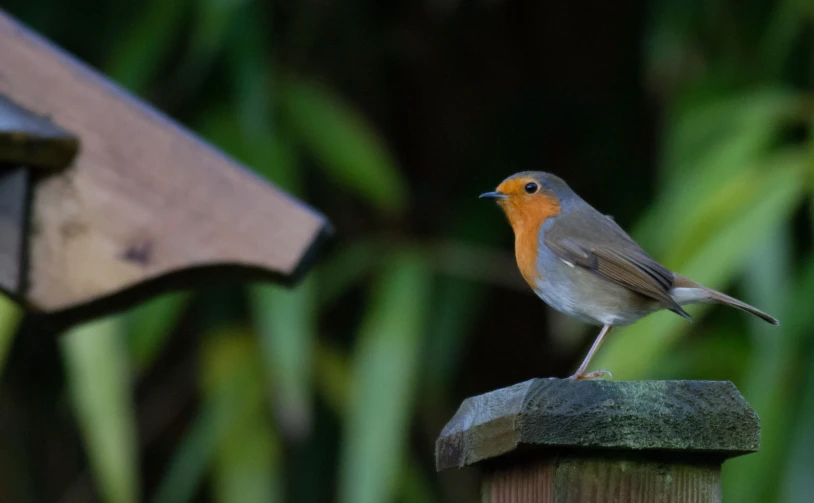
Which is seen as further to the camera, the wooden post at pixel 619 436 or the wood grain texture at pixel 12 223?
the wood grain texture at pixel 12 223

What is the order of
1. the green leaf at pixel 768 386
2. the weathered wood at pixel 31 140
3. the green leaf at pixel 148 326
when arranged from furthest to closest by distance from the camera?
the green leaf at pixel 148 326 < the green leaf at pixel 768 386 < the weathered wood at pixel 31 140

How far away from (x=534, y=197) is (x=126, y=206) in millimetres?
903

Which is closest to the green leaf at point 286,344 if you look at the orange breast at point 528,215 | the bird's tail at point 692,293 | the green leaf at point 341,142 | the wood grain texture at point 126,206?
the green leaf at point 341,142

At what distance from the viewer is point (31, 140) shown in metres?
1.28

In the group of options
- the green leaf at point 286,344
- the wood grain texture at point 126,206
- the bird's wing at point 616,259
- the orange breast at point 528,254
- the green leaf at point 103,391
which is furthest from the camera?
the green leaf at point 286,344

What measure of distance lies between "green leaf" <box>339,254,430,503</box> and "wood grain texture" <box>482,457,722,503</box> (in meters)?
1.74

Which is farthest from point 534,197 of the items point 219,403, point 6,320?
point 6,320

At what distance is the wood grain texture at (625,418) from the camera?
953 millimetres

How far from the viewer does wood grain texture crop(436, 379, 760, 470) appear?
0.95 m

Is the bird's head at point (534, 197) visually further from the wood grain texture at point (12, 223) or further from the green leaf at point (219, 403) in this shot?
the green leaf at point (219, 403)

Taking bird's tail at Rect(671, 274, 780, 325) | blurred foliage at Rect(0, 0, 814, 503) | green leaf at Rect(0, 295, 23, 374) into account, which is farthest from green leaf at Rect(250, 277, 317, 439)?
bird's tail at Rect(671, 274, 780, 325)

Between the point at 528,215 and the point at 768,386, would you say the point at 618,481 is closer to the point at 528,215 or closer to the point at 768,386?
the point at 528,215

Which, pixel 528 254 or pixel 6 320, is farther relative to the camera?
pixel 6 320

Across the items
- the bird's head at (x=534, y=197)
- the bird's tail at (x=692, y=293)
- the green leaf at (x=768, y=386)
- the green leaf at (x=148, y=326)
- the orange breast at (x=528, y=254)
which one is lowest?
the green leaf at (x=148, y=326)
